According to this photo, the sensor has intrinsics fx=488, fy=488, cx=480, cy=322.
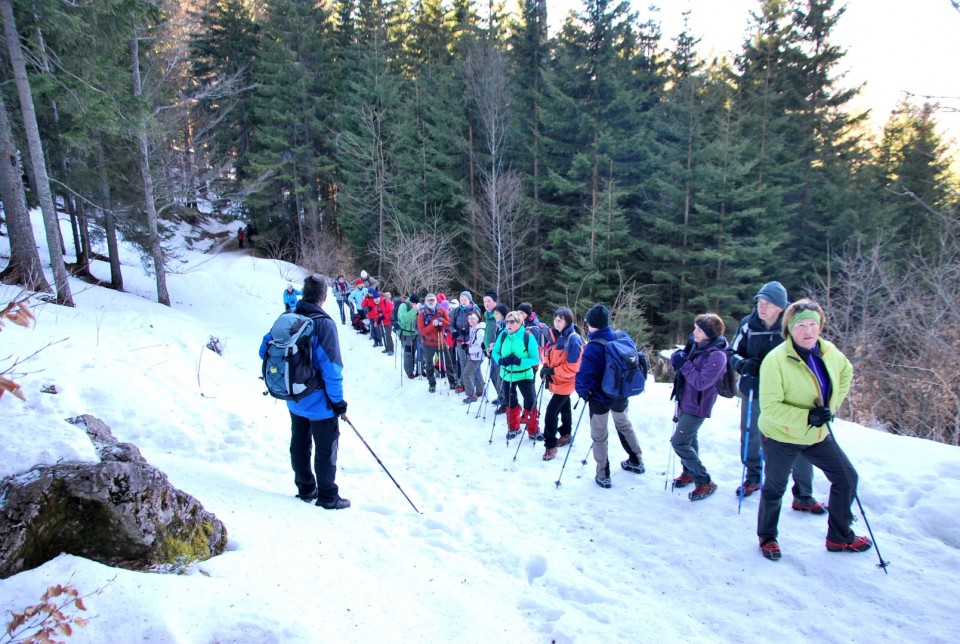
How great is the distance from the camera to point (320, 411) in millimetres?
4176

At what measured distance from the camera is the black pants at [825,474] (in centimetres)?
342

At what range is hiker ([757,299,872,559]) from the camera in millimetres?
3340

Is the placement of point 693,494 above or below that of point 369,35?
below

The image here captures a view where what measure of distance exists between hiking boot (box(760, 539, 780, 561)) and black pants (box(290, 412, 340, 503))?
353 centimetres

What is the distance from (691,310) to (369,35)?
2382 cm

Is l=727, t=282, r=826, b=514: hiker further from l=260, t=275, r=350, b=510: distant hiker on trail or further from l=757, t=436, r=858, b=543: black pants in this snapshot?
l=260, t=275, r=350, b=510: distant hiker on trail

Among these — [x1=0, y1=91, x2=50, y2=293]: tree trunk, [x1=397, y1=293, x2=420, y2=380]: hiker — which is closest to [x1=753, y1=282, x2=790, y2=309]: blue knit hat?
[x1=397, y1=293, x2=420, y2=380]: hiker

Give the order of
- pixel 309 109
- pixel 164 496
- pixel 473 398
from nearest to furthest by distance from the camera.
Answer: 1. pixel 164 496
2. pixel 473 398
3. pixel 309 109

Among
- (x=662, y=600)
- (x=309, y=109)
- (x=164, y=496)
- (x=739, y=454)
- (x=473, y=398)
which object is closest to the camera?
(x=164, y=496)

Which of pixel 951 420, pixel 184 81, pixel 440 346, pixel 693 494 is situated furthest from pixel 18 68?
pixel 184 81

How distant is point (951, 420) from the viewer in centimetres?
907

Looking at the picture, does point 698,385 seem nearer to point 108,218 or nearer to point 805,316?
point 805,316

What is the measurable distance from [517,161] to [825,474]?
23.0m

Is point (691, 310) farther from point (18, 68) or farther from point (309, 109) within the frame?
point (309, 109)
